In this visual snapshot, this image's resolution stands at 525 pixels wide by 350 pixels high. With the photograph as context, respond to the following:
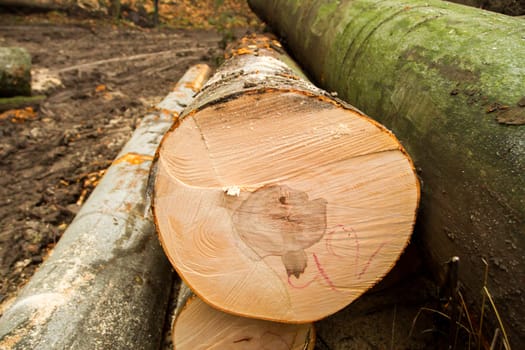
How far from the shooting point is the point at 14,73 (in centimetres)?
445

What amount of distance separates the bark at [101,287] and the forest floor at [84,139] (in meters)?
0.78

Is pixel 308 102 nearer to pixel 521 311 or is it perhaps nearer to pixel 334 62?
pixel 521 311

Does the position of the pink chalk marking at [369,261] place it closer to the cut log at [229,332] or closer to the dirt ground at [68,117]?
the cut log at [229,332]

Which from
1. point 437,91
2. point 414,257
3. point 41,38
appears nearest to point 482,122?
point 437,91

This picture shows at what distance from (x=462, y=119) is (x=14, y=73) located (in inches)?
196

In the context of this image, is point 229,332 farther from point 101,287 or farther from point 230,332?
point 101,287

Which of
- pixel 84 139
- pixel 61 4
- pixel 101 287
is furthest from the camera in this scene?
pixel 61 4

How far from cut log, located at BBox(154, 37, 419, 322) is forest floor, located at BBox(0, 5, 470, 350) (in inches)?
23.3

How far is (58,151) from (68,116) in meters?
0.95

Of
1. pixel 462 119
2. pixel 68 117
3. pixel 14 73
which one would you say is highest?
pixel 462 119

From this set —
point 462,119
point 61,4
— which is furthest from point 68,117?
point 61,4

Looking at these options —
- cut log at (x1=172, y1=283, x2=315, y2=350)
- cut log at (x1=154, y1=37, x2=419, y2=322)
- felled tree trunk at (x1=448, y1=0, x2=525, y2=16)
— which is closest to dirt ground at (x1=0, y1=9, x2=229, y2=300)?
cut log at (x1=172, y1=283, x2=315, y2=350)

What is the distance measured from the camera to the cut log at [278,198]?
1244mm

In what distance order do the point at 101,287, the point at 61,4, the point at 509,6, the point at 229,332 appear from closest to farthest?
the point at 229,332
the point at 101,287
the point at 509,6
the point at 61,4
